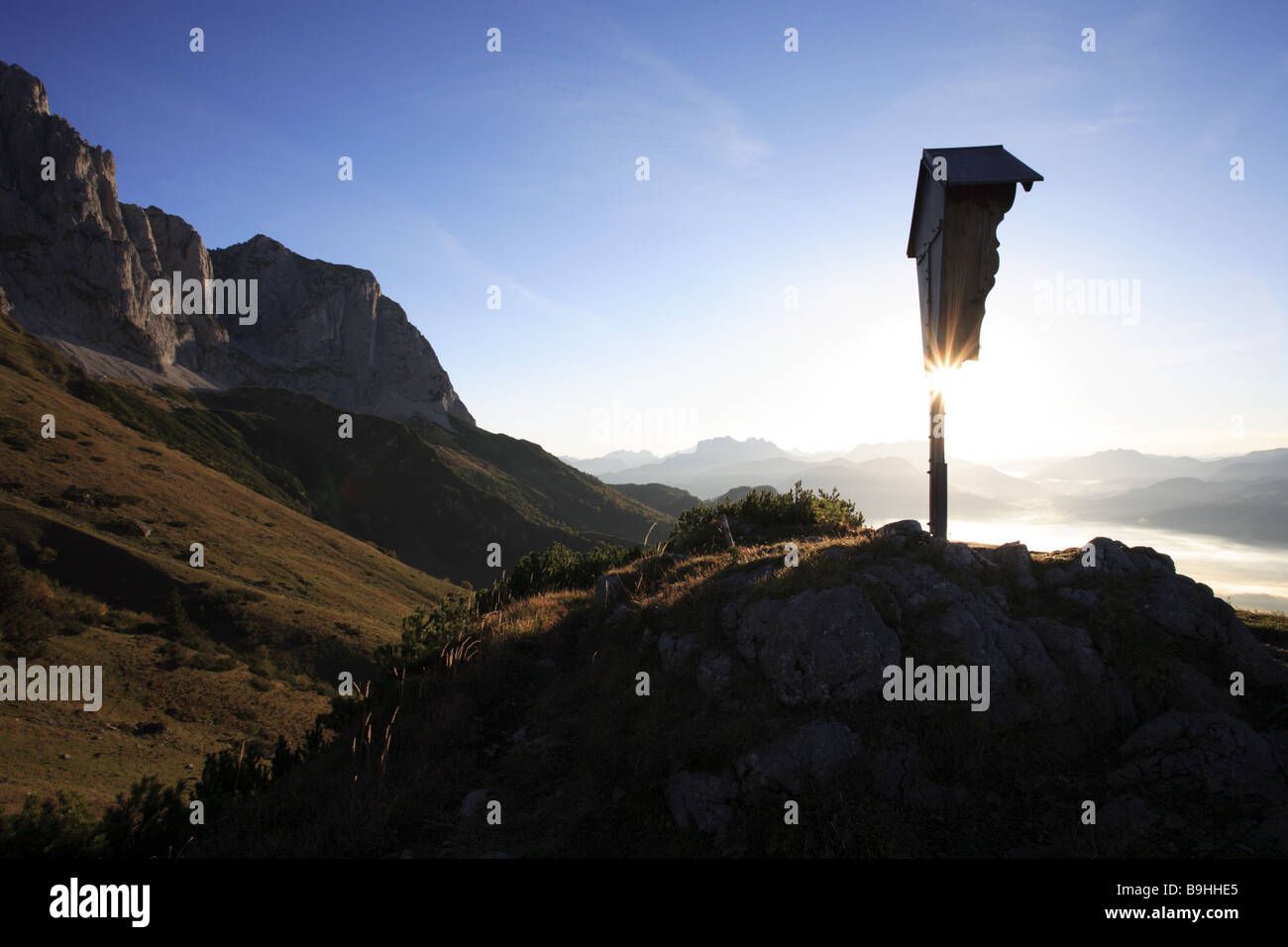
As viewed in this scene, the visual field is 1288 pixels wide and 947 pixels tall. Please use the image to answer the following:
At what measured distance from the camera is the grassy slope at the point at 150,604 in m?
25.5

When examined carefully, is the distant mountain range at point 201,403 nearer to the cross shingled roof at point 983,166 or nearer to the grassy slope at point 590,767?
the grassy slope at point 590,767

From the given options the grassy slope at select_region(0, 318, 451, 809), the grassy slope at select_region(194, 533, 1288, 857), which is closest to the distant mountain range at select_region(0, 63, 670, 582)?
the grassy slope at select_region(0, 318, 451, 809)

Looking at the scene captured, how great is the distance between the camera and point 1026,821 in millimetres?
5137

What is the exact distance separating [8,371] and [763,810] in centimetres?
11798

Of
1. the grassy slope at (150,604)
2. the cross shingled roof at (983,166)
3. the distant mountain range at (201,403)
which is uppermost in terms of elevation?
the distant mountain range at (201,403)

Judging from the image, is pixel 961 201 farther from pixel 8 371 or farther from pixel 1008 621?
pixel 8 371

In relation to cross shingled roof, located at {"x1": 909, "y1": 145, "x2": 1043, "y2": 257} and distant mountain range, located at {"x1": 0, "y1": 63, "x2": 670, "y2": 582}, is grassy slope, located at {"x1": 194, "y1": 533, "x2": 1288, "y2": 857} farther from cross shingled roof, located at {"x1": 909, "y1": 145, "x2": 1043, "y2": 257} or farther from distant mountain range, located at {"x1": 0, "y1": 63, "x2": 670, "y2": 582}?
distant mountain range, located at {"x1": 0, "y1": 63, "x2": 670, "y2": 582}

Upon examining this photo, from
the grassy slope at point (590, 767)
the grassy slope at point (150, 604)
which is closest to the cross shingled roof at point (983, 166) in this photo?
the grassy slope at point (590, 767)

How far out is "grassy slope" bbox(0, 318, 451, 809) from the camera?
2553 cm

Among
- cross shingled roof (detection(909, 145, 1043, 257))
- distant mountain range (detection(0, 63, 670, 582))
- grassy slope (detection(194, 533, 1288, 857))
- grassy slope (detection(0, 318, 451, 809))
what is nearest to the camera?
grassy slope (detection(194, 533, 1288, 857))

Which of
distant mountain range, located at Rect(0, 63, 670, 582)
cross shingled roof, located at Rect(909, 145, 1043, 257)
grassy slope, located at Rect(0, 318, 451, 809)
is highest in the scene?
distant mountain range, located at Rect(0, 63, 670, 582)

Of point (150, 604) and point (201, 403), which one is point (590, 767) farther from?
point (201, 403)

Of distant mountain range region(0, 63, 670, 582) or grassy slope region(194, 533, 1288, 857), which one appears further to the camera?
distant mountain range region(0, 63, 670, 582)
